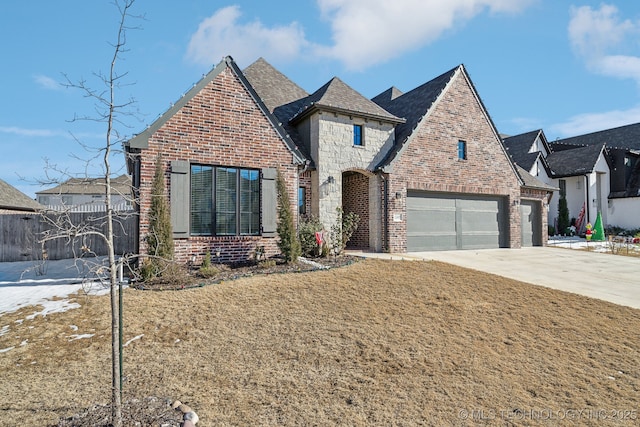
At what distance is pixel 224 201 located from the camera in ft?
32.4

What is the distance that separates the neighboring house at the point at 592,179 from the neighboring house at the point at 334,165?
949cm

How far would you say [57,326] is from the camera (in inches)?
224

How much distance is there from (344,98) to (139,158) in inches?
299

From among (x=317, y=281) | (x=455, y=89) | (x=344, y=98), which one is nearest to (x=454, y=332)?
(x=317, y=281)

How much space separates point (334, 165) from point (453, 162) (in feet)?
16.8

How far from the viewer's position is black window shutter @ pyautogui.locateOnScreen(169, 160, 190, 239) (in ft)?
29.7

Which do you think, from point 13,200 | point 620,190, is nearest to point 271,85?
point 13,200

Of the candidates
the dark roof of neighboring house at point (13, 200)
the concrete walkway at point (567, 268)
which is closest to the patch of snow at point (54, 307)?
the concrete walkway at point (567, 268)

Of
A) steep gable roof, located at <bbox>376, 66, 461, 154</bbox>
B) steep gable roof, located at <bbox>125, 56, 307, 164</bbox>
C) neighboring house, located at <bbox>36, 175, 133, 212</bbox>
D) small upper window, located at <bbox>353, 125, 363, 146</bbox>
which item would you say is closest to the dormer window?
small upper window, located at <bbox>353, 125, 363, 146</bbox>

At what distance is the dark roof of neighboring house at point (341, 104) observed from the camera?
12805mm

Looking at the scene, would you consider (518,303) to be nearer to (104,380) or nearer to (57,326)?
(104,380)

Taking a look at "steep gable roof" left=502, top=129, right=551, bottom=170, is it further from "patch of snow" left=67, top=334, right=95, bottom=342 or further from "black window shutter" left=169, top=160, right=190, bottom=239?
"patch of snow" left=67, top=334, right=95, bottom=342

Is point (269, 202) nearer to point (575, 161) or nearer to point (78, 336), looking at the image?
point (78, 336)

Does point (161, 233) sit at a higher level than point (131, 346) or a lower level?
higher
